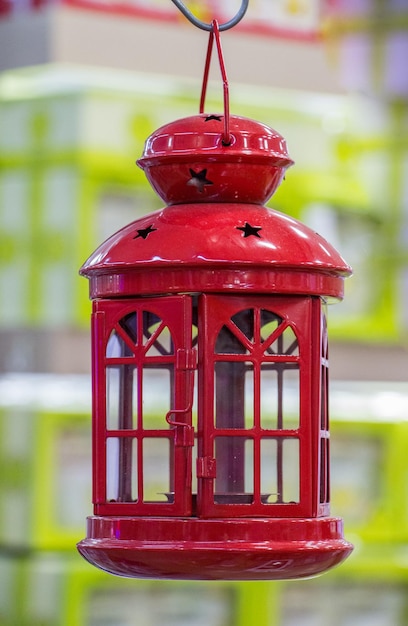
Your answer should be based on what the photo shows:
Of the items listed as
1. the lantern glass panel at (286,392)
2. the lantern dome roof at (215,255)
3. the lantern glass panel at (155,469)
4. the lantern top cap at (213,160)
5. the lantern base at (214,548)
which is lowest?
the lantern base at (214,548)

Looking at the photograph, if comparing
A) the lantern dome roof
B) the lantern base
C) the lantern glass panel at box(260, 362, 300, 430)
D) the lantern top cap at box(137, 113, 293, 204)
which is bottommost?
the lantern base

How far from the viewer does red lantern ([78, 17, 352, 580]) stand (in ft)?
4.06

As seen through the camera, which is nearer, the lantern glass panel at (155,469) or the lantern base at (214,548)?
the lantern base at (214,548)

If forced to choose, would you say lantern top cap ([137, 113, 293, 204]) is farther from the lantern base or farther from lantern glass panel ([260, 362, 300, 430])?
the lantern base

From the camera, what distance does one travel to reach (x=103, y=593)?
276 cm

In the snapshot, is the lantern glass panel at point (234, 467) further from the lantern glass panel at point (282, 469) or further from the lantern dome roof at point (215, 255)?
the lantern dome roof at point (215, 255)

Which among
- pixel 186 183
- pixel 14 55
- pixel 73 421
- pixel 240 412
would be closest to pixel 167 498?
pixel 240 412

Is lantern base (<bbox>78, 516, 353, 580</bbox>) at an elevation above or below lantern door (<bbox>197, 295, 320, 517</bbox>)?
below

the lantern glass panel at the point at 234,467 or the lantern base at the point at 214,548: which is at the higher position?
the lantern glass panel at the point at 234,467

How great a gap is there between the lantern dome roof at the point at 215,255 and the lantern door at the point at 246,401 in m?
0.02

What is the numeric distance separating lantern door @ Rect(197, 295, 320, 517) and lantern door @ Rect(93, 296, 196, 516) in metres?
0.02

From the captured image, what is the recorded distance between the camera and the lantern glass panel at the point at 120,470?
1.31 m

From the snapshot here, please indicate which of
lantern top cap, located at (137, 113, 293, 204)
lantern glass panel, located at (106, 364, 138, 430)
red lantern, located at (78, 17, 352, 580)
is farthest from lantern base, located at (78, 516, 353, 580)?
lantern top cap, located at (137, 113, 293, 204)

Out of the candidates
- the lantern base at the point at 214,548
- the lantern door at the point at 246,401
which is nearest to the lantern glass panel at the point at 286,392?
the lantern door at the point at 246,401
